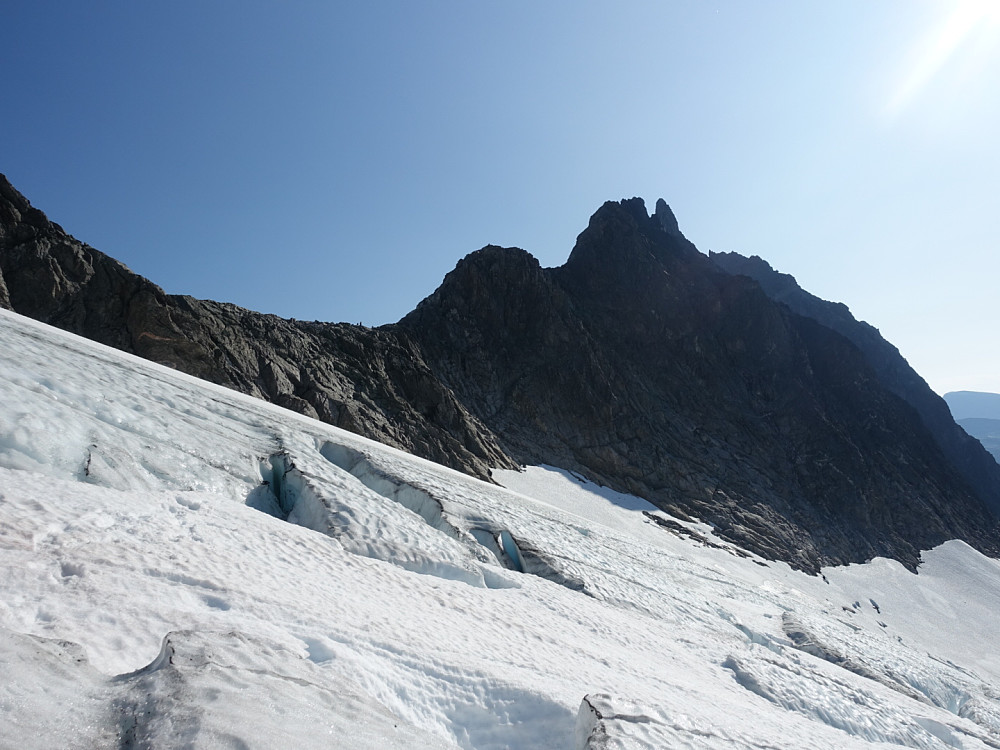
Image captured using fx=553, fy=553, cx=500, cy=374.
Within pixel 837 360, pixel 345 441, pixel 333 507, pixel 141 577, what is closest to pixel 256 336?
pixel 345 441

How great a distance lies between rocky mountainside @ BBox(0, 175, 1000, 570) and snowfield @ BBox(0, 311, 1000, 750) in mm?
20127

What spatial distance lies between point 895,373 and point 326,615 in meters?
141

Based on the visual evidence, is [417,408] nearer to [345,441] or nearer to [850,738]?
[345,441]

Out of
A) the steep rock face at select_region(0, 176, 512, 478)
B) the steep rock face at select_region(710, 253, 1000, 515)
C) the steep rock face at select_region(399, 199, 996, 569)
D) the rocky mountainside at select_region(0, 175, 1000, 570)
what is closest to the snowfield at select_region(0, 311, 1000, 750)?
the steep rock face at select_region(0, 176, 512, 478)

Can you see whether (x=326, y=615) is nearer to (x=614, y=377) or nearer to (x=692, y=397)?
(x=614, y=377)

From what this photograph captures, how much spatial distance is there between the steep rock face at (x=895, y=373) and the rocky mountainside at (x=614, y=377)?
4125 mm

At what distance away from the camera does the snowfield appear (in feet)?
13.9

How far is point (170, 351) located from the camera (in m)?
31.5

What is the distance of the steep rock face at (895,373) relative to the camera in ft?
349

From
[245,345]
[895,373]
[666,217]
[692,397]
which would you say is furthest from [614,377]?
[895,373]

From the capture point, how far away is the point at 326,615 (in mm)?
6867

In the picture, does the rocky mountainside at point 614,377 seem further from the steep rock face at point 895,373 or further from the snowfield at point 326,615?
the snowfield at point 326,615

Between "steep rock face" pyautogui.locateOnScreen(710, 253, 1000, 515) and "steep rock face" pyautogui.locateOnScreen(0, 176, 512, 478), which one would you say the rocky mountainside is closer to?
"steep rock face" pyautogui.locateOnScreen(0, 176, 512, 478)

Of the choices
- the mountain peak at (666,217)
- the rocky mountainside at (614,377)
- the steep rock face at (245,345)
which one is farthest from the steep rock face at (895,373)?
the steep rock face at (245,345)
